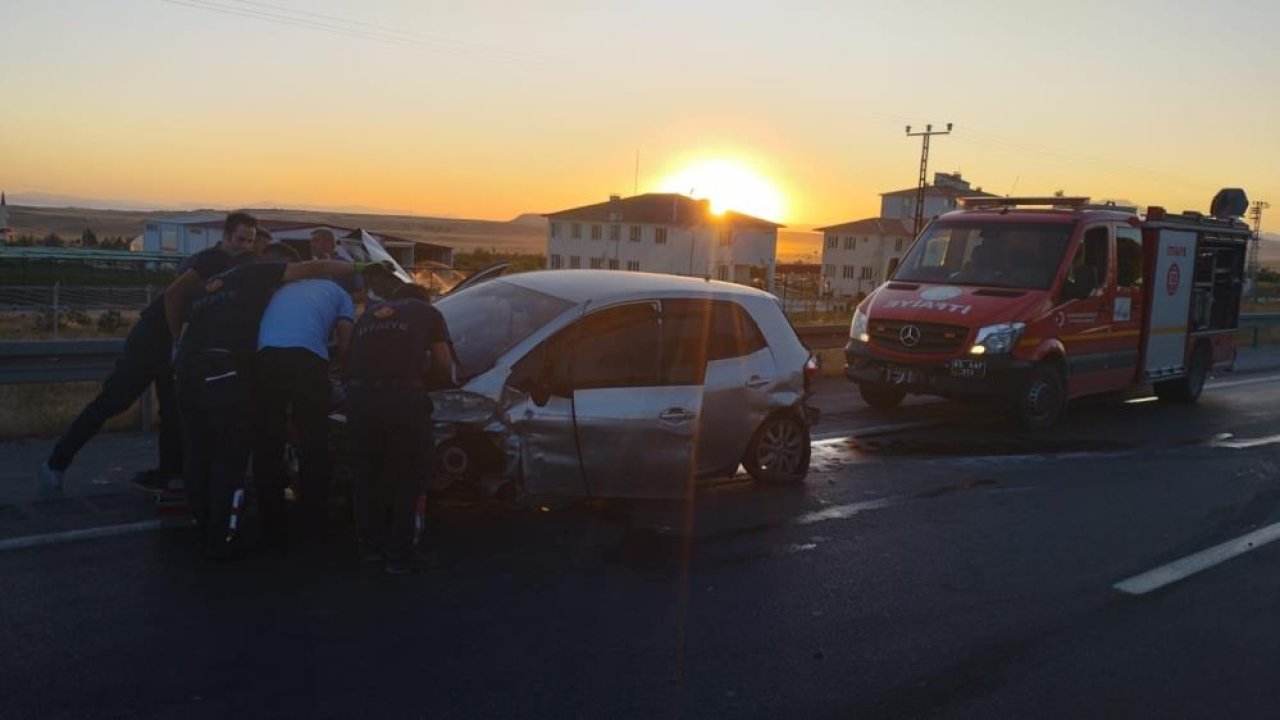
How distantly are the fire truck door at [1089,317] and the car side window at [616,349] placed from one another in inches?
247

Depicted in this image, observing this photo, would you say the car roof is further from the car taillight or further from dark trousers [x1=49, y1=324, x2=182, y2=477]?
dark trousers [x1=49, y1=324, x2=182, y2=477]

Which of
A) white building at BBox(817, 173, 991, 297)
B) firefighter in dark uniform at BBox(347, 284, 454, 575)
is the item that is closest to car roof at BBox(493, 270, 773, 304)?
firefighter in dark uniform at BBox(347, 284, 454, 575)

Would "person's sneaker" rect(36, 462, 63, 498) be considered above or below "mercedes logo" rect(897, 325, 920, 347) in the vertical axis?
below

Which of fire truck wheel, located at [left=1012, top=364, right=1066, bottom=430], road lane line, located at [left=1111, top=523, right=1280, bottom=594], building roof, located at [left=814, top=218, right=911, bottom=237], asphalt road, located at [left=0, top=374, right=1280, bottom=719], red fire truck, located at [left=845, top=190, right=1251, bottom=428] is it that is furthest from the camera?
building roof, located at [left=814, top=218, right=911, bottom=237]

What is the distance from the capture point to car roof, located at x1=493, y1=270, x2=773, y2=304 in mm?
6898

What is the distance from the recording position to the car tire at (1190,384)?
14.3 metres

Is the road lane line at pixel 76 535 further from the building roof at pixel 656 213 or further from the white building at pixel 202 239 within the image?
the building roof at pixel 656 213

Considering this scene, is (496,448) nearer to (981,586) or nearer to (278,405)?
(278,405)

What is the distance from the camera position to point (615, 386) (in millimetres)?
6633

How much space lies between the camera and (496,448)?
620 cm

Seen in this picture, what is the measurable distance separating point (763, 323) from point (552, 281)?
5.45 ft

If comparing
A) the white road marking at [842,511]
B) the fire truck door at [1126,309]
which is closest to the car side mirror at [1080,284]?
the fire truck door at [1126,309]

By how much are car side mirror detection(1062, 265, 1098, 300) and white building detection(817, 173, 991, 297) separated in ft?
229

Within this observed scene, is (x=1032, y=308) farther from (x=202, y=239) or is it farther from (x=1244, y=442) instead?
(x=202, y=239)
